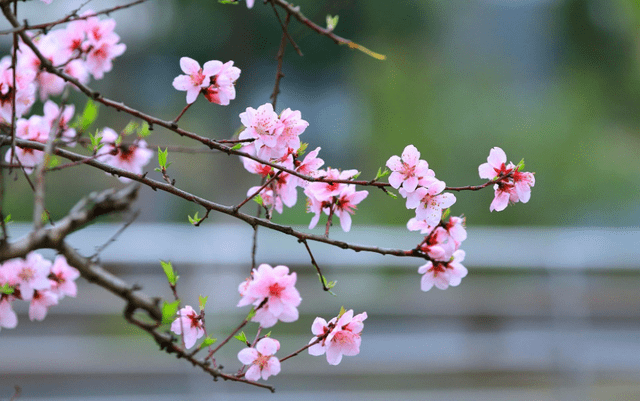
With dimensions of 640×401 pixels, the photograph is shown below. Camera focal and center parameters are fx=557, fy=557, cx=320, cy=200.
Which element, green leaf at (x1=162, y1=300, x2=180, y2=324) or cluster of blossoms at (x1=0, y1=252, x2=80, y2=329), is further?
cluster of blossoms at (x1=0, y1=252, x2=80, y2=329)

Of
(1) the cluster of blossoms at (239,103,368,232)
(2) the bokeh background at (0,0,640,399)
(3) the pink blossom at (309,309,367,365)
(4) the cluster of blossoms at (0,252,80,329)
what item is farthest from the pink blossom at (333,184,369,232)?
(2) the bokeh background at (0,0,640,399)

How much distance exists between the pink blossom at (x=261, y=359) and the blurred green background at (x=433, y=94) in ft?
13.4

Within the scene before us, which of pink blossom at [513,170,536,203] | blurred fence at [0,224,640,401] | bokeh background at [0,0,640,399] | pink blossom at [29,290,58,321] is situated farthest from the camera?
bokeh background at [0,0,640,399]

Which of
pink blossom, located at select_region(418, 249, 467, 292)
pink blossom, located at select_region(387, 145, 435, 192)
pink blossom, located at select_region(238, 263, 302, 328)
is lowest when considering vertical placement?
pink blossom, located at select_region(238, 263, 302, 328)

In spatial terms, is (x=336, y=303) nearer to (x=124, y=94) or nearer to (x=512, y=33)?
A: (x=124, y=94)

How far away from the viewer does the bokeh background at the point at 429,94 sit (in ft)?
15.6

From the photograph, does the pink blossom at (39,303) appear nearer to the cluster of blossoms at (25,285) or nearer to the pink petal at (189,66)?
the cluster of blossoms at (25,285)

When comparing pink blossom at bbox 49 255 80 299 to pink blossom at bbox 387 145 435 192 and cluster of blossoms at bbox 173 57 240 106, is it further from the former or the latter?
pink blossom at bbox 387 145 435 192

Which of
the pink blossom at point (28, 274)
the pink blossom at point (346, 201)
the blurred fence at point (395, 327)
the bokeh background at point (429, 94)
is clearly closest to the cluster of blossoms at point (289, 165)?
the pink blossom at point (346, 201)

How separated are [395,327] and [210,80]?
2.87 m

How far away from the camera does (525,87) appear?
525cm

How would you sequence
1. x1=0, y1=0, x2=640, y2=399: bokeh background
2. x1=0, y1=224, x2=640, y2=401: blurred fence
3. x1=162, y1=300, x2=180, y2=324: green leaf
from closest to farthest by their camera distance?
x1=162, y1=300, x2=180, y2=324: green leaf
x1=0, y1=224, x2=640, y2=401: blurred fence
x1=0, y1=0, x2=640, y2=399: bokeh background

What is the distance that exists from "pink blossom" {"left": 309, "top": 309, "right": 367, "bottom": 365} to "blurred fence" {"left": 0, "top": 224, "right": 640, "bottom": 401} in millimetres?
1922

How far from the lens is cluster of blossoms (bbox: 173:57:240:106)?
582 millimetres
